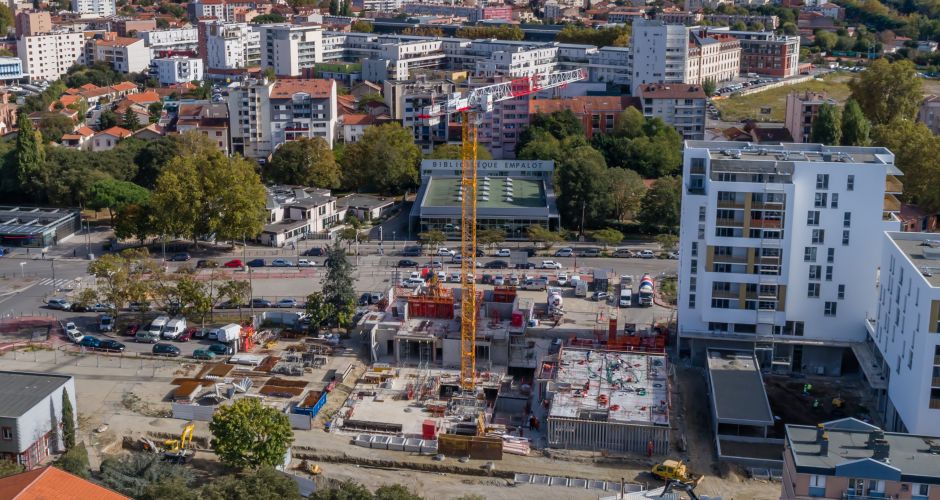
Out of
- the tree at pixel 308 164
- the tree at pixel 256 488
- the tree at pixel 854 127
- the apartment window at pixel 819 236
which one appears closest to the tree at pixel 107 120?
the tree at pixel 308 164

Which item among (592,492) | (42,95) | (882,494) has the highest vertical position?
(42,95)

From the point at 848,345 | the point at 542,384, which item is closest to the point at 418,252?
the point at 542,384

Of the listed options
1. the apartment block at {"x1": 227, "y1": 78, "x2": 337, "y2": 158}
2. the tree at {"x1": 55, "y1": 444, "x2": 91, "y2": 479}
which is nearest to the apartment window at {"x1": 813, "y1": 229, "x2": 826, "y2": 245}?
the tree at {"x1": 55, "y1": 444, "x2": 91, "y2": 479}

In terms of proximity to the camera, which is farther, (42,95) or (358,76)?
(358,76)

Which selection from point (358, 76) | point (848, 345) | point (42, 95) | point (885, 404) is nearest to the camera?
point (885, 404)

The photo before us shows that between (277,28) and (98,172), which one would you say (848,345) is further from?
(277,28)

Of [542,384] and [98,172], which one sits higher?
[98,172]

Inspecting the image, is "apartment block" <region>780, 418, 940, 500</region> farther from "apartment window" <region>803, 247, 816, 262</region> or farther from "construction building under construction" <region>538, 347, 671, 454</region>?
"apartment window" <region>803, 247, 816, 262</region>
